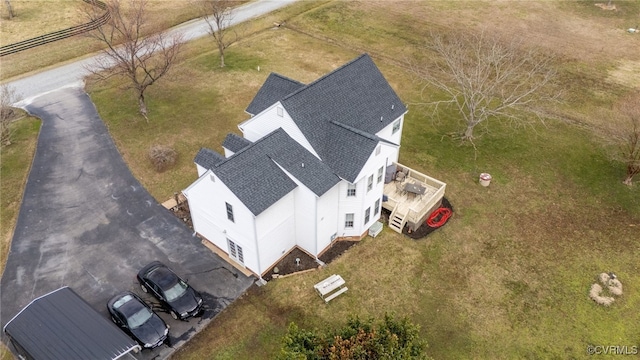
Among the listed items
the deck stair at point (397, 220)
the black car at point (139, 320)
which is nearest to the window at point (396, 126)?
the deck stair at point (397, 220)

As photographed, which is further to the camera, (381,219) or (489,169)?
(489,169)

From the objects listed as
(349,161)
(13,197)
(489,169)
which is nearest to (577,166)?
(489,169)

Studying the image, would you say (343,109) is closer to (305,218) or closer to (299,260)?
(305,218)

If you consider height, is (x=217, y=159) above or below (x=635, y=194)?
above

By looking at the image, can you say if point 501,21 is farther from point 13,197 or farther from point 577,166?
point 13,197

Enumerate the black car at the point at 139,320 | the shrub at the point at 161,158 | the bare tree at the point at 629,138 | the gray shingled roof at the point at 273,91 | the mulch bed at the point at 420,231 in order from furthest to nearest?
1. the shrub at the point at 161,158
2. the bare tree at the point at 629,138
3. the gray shingled roof at the point at 273,91
4. the mulch bed at the point at 420,231
5. the black car at the point at 139,320

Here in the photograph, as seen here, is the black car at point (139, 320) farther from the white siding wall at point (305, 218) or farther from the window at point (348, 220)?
the window at point (348, 220)
